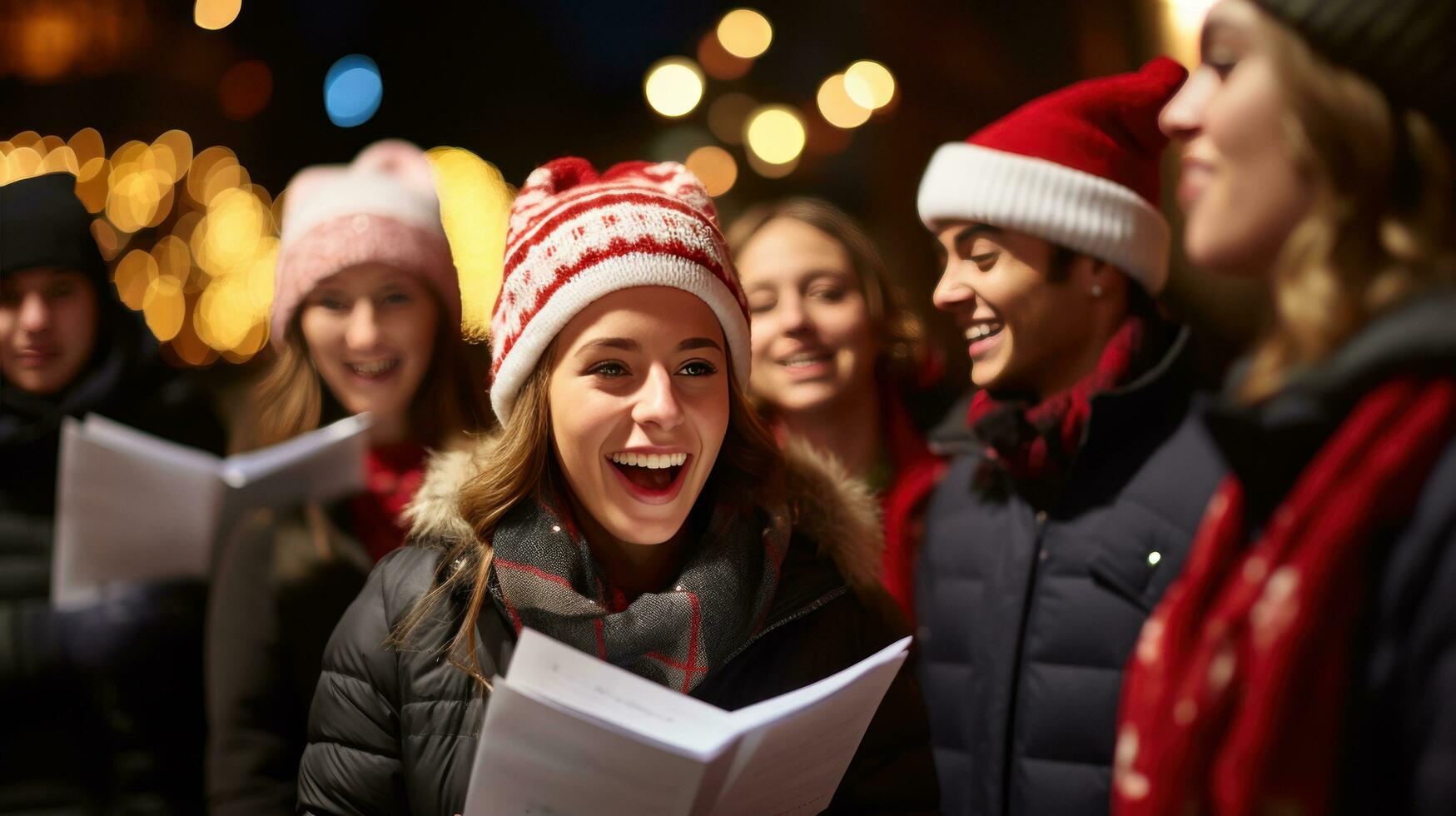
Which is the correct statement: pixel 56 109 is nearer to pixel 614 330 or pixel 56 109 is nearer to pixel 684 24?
pixel 684 24

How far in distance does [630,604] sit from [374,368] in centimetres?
92

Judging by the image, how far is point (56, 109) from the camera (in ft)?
10.2

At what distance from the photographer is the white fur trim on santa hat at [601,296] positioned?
178cm

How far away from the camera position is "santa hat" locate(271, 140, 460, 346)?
2.45 metres

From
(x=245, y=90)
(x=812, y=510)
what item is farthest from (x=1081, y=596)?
(x=245, y=90)

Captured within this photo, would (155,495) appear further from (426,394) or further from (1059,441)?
(1059,441)

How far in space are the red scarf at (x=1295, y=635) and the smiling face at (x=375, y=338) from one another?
5.67 ft

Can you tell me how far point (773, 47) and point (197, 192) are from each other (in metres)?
2.10

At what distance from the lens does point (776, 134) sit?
4371 millimetres

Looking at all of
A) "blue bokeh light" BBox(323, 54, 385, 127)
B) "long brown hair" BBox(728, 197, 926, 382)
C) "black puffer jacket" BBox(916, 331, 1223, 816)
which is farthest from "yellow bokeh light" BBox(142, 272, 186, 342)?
"black puffer jacket" BBox(916, 331, 1223, 816)

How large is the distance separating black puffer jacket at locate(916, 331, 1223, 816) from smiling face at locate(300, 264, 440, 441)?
1.29 m

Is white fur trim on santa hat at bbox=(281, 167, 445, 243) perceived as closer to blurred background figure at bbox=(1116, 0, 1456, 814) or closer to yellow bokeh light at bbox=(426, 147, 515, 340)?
yellow bokeh light at bbox=(426, 147, 515, 340)

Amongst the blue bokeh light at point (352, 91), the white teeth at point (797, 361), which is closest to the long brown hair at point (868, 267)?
the white teeth at point (797, 361)

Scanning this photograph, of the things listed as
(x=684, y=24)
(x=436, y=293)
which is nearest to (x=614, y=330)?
(x=436, y=293)
